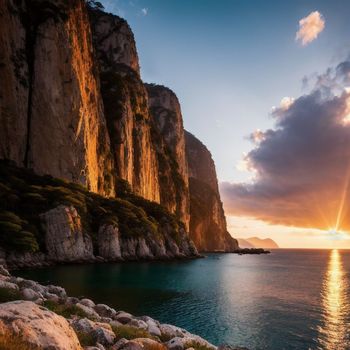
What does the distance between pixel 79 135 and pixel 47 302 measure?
257 feet

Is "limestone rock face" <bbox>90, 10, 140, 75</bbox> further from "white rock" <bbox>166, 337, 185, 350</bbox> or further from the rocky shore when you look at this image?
"white rock" <bbox>166, 337, 185, 350</bbox>

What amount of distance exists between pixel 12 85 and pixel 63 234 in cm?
4190

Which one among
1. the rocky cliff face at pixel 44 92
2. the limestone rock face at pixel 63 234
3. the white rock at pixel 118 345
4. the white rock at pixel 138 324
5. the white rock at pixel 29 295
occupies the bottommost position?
the white rock at pixel 138 324

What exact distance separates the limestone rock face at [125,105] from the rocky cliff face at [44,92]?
31499 millimetres

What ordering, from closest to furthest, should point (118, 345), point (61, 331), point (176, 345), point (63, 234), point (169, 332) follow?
1. point (61, 331)
2. point (118, 345)
3. point (176, 345)
4. point (169, 332)
5. point (63, 234)

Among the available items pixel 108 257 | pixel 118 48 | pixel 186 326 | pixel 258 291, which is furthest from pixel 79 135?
pixel 118 48

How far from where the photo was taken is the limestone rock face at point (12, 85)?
80162mm

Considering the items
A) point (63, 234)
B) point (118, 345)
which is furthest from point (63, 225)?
point (118, 345)

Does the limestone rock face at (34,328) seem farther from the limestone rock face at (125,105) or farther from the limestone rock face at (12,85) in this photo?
the limestone rock face at (125,105)

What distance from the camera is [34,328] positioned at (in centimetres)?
765

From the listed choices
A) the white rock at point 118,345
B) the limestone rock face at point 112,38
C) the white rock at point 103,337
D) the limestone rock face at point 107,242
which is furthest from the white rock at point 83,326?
the limestone rock face at point 112,38

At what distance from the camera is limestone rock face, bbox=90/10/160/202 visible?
130 m

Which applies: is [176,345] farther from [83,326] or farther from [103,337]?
[83,326]

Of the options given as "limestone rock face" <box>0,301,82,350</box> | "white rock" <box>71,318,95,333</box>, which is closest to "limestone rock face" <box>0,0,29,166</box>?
"white rock" <box>71,318,95,333</box>
